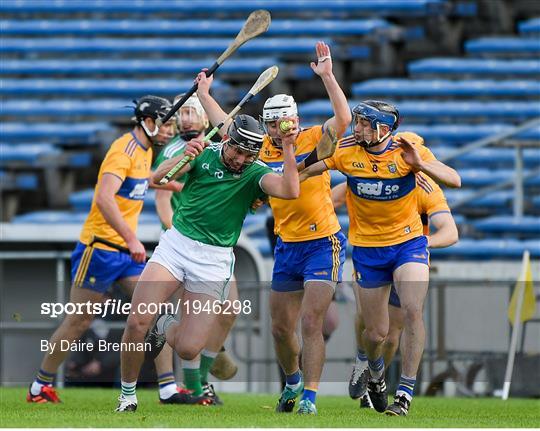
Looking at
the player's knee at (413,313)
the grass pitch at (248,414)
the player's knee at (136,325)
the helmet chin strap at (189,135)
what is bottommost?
the grass pitch at (248,414)

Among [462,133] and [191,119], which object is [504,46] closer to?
[462,133]

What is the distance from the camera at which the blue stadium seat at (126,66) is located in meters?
17.2

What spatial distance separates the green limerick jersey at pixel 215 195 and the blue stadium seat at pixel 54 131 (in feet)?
27.0

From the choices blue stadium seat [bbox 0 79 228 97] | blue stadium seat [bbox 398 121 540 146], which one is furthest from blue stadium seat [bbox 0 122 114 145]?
blue stadium seat [bbox 398 121 540 146]

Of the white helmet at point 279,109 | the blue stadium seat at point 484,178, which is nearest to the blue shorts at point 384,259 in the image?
the white helmet at point 279,109

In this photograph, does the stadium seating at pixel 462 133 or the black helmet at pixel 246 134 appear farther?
the stadium seating at pixel 462 133

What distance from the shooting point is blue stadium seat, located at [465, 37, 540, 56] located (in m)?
17.4

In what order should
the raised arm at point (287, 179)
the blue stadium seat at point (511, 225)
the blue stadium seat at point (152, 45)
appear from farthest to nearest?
the blue stadium seat at point (152, 45)
the blue stadium seat at point (511, 225)
the raised arm at point (287, 179)

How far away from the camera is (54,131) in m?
17.1

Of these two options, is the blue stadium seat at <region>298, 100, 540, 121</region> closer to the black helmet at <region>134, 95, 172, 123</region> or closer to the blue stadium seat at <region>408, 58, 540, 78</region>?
the blue stadium seat at <region>408, 58, 540, 78</region>

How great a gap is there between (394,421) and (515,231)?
701 cm

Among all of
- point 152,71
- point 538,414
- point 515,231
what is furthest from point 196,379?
point 152,71

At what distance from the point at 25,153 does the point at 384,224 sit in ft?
27.9

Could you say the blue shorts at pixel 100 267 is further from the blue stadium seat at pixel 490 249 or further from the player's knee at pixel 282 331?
the blue stadium seat at pixel 490 249
